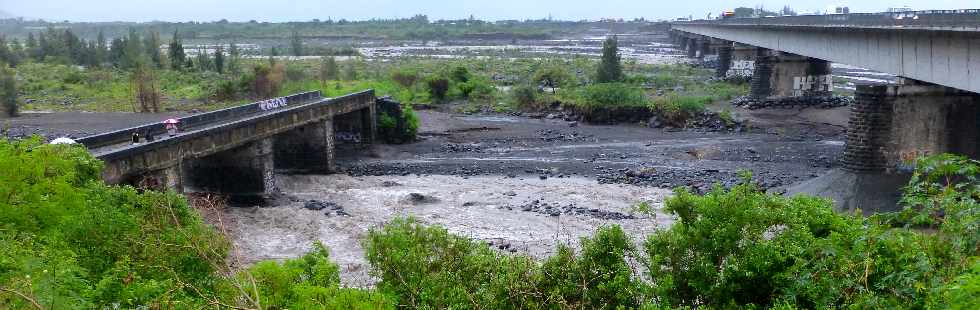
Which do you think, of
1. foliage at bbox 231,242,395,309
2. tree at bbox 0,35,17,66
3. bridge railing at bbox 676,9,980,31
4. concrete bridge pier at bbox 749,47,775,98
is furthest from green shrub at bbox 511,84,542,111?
tree at bbox 0,35,17,66

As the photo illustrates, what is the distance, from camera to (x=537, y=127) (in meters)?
66.9

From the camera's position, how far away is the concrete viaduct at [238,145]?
111ft

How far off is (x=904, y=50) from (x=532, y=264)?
3129cm

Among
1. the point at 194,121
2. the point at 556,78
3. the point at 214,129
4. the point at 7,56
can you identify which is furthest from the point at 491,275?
the point at 7,56

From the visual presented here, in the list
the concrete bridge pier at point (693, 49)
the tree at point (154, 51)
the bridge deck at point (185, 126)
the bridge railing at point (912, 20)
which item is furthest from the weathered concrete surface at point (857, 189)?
the concrete bridge pier at point (693, 49)

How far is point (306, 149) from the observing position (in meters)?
50.0

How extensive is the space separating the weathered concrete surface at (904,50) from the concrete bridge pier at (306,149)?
33708 mm

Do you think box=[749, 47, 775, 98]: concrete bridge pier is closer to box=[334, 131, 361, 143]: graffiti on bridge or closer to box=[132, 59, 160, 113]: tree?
box=[334, 131, 361, 143]: graffiti on bridge

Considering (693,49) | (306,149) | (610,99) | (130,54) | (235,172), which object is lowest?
(235,172)

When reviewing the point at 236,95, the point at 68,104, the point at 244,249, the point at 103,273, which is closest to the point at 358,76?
the point at 236,95

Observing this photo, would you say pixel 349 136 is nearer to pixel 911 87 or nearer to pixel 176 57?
pixel 911 87

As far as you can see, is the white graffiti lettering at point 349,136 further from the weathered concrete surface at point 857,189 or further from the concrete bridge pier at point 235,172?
the weathered concrete surface at point 857,189

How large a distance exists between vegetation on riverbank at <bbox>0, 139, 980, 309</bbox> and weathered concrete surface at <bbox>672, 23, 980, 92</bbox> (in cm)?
1921

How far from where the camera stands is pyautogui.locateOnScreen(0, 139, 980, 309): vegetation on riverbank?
45.7 feet
